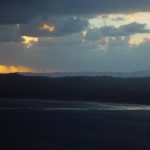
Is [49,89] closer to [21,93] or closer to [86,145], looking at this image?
[21,93]

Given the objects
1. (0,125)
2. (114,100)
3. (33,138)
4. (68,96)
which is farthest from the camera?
(68,96)

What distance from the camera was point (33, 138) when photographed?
2301 inches

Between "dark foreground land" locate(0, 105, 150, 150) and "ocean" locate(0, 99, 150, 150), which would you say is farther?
"ocean" locate(0, 99, 150, 150)

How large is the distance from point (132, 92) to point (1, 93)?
1473 inches

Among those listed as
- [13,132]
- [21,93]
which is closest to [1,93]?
[21,93]

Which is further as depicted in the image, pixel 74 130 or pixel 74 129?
pixel 74 129

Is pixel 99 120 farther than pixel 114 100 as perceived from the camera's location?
No

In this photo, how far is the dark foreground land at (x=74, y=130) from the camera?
5422 centimetres

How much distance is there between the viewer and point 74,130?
2603 inches

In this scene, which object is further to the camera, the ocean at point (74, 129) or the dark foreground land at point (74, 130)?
the ocean at point (74, 129)

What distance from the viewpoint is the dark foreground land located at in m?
54.2

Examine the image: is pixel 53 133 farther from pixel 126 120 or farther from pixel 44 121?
pixel 126 120

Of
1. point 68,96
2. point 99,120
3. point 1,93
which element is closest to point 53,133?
point 99,120

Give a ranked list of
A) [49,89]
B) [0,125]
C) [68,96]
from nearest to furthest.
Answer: [0,125] → [68,96] → [49,89]
